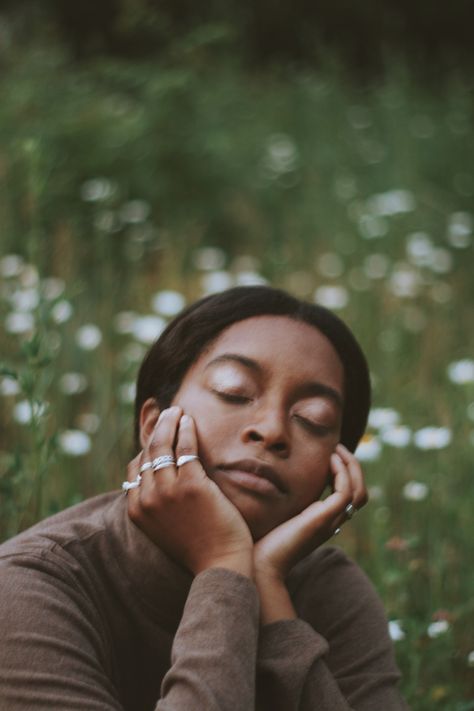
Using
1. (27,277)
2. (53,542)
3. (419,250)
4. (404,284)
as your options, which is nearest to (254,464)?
(53,542)

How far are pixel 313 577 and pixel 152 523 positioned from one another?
39 centimetres

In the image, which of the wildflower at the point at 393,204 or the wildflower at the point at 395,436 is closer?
the wildflower at the point at 395,436

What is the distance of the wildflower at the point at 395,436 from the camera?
105 inches

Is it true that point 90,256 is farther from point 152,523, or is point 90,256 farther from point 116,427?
point 152,523

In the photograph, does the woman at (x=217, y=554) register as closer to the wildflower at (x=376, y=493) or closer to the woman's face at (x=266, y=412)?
the woman's face at (x=266, y=412)

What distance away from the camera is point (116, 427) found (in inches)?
114

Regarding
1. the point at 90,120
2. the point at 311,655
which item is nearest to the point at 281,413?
the point at 311,655

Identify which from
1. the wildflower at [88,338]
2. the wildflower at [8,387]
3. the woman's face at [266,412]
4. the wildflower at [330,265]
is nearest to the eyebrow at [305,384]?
the woman's face at [266,412]

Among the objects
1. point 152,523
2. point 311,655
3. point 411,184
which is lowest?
point 411,184

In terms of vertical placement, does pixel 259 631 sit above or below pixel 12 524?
above

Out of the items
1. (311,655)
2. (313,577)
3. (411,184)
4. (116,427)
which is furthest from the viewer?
(411,184)

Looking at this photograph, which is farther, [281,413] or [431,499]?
[431,499]

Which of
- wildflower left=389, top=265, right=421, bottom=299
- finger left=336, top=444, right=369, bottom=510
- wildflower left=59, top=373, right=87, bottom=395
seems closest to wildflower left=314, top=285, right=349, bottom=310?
wildflower left=389, top=265, right=421, bottom=299

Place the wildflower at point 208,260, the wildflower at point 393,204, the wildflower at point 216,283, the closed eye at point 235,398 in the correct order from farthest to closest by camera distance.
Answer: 1. the wildflower at point 393,204
2. the wildflower at point 208,260
3. the wildflower at point 216,283
4. the closed eye at point 235,398
